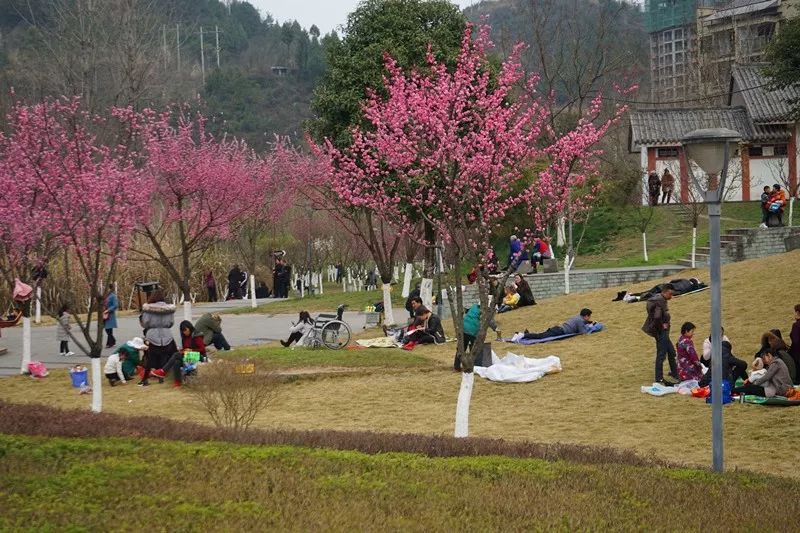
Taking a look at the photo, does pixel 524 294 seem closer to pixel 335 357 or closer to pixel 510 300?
pixel 510 300

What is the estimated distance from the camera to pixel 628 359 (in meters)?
18.8

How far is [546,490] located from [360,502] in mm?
1612

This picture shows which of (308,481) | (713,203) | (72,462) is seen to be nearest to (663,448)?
(713,203)

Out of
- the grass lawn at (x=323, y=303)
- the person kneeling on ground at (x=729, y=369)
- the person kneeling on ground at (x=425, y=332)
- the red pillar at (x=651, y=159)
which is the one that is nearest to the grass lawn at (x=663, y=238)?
the red pillar at (x=651, y=159)

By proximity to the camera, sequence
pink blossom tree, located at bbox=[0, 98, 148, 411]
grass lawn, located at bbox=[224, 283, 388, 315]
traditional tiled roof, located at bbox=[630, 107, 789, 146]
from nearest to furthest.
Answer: pink blossom tree, located at bbox=[0, 98, 148, 411] < grass lawn, located at bbox=[224, 283, 388, 315] < traditional tiled roof, located at bbox=[630, 107, 789, 146]

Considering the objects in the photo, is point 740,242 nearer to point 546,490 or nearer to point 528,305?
point 528,305

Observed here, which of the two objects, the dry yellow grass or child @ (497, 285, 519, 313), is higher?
child @ (497, 285, 519, 313)

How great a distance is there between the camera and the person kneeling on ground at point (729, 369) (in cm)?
1515

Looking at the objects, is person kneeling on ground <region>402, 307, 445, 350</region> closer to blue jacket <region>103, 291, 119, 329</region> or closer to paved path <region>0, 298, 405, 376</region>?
paved path <region>0, 298, 405, 376</region>

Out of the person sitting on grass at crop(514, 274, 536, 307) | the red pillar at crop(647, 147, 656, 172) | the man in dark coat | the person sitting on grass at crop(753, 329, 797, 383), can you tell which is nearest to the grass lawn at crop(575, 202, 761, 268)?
the red pillar at crop(647, 147, 656, 172)

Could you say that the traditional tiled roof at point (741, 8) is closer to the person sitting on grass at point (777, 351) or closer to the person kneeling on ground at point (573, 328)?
the person kneeling on ground at point (573, 328)

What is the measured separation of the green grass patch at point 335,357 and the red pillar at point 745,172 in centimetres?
2190

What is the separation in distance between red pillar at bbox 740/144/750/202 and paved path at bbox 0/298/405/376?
1568cm

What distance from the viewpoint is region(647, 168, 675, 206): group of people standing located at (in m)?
37.5
